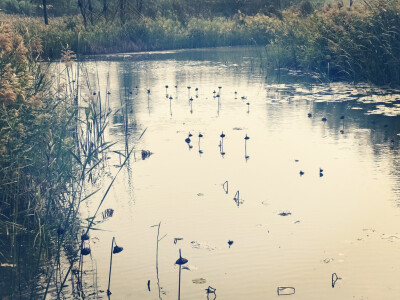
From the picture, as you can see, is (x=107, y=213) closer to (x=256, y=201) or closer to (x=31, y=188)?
(x=31, y=188)

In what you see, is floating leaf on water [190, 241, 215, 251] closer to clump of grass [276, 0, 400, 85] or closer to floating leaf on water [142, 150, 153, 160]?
floating leaf on water [142, 150, 153, 160]

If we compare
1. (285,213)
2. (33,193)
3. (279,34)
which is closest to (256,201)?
(285,213)

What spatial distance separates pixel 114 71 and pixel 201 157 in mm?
11467

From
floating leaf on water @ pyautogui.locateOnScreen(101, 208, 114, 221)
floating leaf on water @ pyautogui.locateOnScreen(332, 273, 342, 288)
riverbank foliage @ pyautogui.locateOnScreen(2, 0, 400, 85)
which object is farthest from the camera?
riverbank foliage @ pyautogui.locateOnScreen(2, 0, 400, 85)

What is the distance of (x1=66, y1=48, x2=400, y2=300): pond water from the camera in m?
5.30

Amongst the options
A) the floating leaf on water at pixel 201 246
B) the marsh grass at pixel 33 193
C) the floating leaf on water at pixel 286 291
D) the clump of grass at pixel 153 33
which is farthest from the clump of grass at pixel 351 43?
the floating leaf on water at pixel 286 291

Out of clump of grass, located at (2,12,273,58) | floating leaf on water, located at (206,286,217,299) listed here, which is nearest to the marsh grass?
floating leaf on water, located at (206,286,217,299)

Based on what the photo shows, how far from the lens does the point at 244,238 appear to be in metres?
6.13

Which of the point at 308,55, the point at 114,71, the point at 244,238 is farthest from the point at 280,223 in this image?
the point at 114,71

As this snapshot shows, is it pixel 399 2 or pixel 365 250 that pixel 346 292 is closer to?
pixel 365 250

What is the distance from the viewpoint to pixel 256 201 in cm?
725

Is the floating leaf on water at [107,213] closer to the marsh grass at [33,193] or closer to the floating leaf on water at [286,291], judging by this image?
the marsh grass at [33,193]

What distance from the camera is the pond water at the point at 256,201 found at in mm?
5301

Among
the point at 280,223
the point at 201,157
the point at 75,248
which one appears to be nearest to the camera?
the point at 75,248
